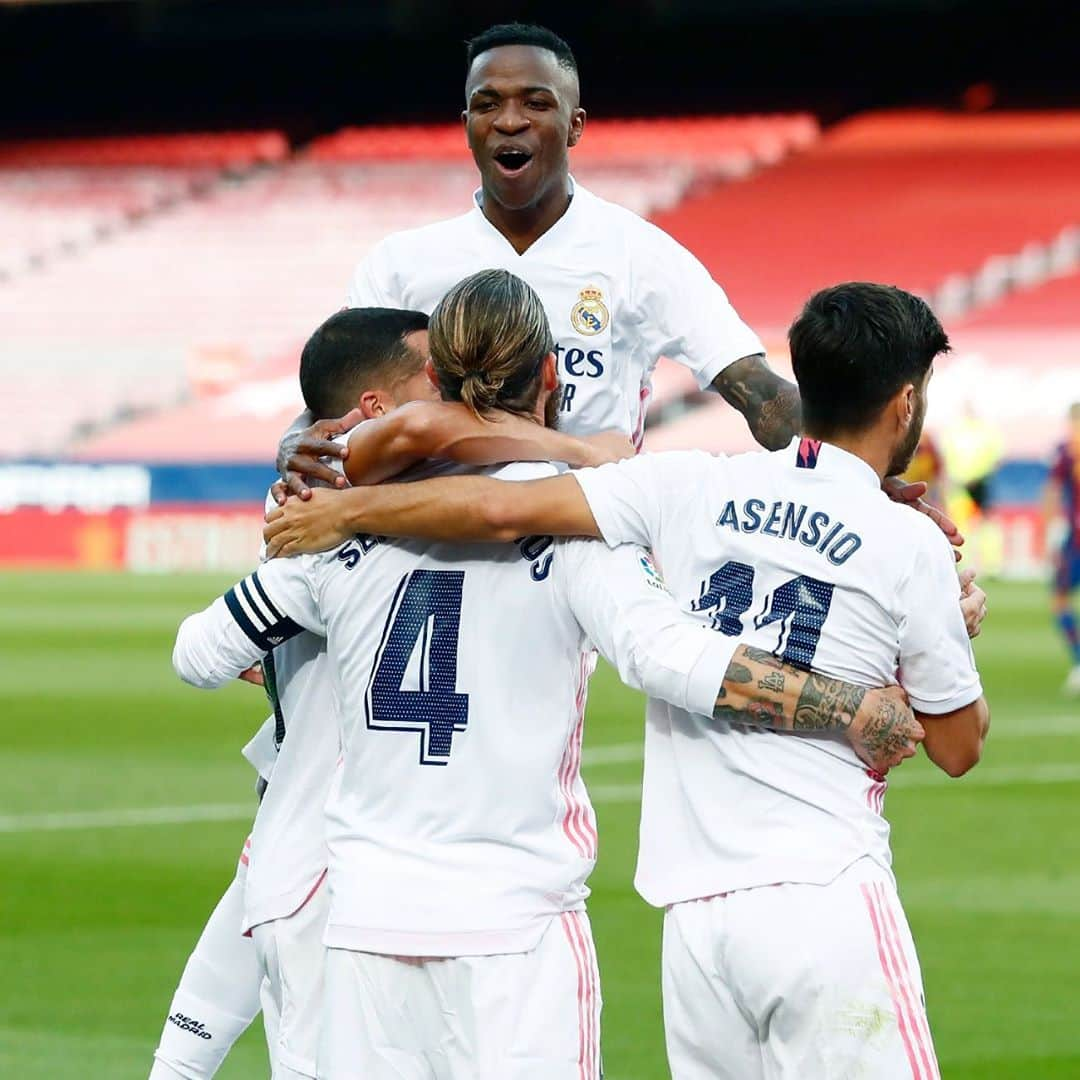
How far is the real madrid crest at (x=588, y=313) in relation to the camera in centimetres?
455

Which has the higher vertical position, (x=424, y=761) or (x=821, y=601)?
(x=821, y=601)

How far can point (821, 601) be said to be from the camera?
3.25m

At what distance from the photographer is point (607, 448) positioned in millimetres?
3805

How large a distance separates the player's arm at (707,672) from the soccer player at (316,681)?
0.92ft

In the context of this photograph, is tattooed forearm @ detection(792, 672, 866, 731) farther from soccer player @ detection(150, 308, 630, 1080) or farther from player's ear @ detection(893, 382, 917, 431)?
soccer player @ detection(150, 308, 630, 1080)

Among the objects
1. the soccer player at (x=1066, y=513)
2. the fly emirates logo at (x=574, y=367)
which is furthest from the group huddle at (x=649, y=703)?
the soccer player at (x=1066, y=513)

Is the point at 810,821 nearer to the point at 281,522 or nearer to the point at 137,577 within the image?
the point at 281,522

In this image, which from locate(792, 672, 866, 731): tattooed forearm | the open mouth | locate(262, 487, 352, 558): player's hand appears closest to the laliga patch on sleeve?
locate(792, 672, 866, 731): tattooed forearm

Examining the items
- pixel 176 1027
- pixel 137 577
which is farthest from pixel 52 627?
pixel 176 1027

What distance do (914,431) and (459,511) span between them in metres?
0.72

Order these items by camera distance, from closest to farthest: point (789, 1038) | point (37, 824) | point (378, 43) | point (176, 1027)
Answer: point (789, 1038) < point (176, 1027) < point (37, 824) < point (378, 43)

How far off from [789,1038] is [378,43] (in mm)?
32741

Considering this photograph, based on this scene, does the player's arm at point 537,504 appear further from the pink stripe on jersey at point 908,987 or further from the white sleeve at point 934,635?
the pink stripe on jersey at point 908,987

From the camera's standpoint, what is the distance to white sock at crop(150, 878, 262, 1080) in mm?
4438
